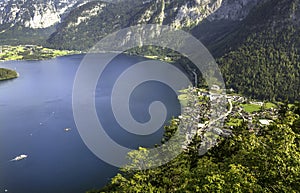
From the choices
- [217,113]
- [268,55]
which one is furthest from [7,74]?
[268,55]

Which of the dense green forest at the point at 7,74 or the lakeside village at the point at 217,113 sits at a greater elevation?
the dense green forest at the point at 7,74

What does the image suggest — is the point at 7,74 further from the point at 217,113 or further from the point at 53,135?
the point at 217,113

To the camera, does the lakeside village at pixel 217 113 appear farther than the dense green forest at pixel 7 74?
No

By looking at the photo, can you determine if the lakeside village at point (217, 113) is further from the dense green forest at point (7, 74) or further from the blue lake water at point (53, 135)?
the dense green forest at point (7, 74)

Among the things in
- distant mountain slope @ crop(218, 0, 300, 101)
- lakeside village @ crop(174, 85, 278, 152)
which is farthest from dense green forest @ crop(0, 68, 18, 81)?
distant mountain slope @ crop(218, 0, 300, 101)

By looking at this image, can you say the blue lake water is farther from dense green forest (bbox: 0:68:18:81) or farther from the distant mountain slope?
the distant mountain slope

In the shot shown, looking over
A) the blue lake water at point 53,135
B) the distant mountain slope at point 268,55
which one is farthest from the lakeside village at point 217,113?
the distant mountain slope at point 268,55

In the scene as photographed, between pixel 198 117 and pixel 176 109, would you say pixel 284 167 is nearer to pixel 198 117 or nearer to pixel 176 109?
pixel 198 117
